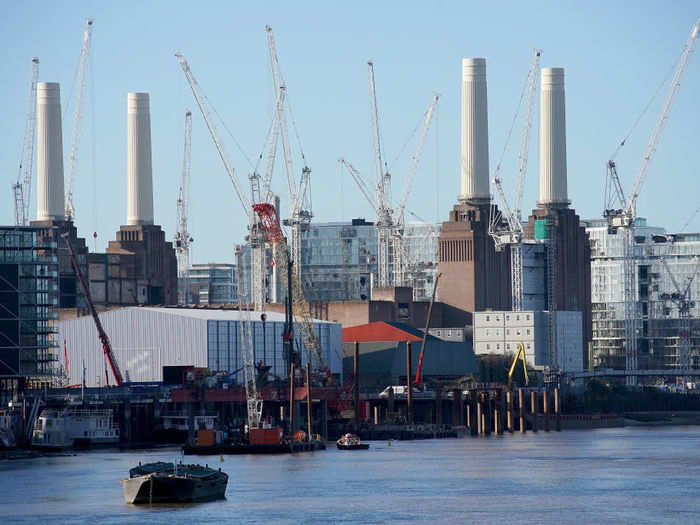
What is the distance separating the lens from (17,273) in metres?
170

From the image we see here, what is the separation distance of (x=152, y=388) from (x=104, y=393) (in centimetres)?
635

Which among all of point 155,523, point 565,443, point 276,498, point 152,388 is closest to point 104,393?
point 152,388

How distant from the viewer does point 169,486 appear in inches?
4210

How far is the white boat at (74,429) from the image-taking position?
158 meters

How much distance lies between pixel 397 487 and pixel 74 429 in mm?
51535

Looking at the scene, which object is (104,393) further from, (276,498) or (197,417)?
(276,498)

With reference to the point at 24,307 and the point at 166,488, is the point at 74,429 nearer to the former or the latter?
the point at 24,307

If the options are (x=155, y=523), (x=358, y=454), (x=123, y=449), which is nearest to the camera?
(x=155, y=523)

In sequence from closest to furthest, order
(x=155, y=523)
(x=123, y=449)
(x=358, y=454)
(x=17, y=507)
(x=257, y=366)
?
1. (x=155, y=523)
2. (x=17, y=507)
3. (x=358, y=454)
4. (x=123, y=449)
5. (x=257, y=366)

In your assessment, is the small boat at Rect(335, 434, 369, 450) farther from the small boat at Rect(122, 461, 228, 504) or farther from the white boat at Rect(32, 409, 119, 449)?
the small boat at Rect(122, 461, 228, 504)

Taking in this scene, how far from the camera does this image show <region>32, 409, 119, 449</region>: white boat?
6240 inches

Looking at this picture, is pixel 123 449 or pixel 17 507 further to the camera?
pixel 123 449

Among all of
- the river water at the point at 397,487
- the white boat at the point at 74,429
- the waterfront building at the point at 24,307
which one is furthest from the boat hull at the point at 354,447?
the waterfront building at the point at 24,307

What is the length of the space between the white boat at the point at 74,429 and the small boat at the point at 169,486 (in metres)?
50.3
